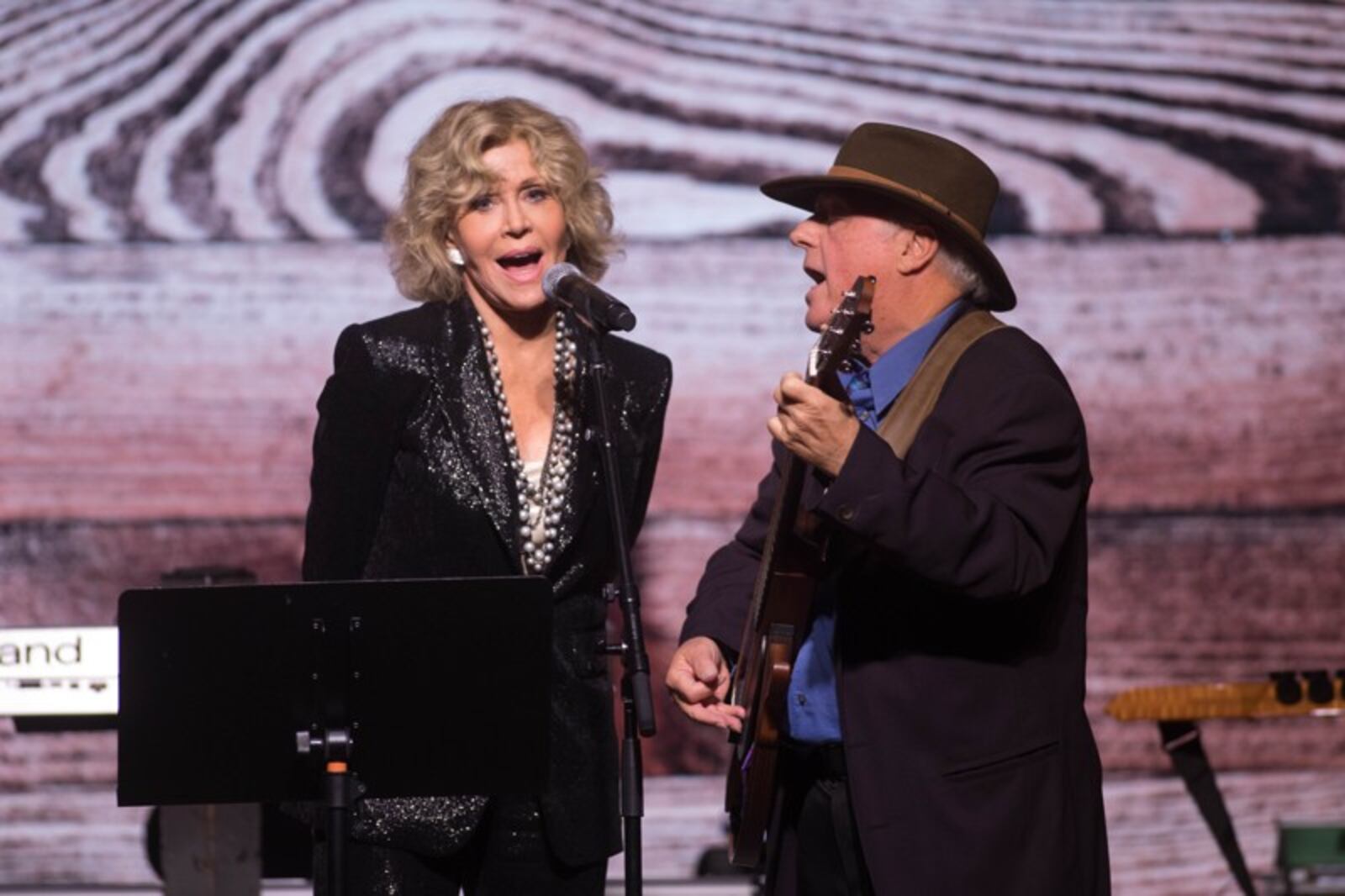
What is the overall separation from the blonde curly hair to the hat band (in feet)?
2.28

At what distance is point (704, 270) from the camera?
4797 millimetres

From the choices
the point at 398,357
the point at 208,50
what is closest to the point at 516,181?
the point at 398,357

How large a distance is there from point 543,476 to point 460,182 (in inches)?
22.4

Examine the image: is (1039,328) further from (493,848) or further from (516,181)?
(493,848)

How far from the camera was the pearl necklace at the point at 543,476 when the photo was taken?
10.9 feet

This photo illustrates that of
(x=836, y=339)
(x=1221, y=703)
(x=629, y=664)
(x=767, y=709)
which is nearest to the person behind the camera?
(x=836, y=339)

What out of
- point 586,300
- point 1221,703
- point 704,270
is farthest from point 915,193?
point 1221,703

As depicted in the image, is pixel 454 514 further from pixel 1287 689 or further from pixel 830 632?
pixel 1287 689

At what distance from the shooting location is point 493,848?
3.28m

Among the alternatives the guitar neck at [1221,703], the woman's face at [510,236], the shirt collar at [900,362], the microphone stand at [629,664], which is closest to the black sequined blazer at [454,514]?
the woman's face at [510,236]

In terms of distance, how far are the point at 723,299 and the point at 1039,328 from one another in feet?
2.58

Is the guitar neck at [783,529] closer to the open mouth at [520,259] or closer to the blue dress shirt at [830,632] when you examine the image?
the blue dress shirt at [830,632]

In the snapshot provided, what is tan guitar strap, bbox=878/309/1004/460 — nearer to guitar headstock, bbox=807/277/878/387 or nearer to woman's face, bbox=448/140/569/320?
guitar headstock, bbox=807/277/878/387

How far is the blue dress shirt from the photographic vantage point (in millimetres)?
2914
